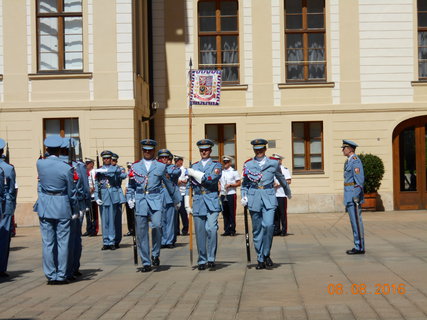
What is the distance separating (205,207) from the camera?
41.8ft

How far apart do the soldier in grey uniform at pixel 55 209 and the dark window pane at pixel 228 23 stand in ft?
54.5

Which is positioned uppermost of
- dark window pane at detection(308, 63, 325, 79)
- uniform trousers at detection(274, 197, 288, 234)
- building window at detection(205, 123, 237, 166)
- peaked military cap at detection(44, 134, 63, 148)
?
dark window pane at detection(308, 63, 325, 79)

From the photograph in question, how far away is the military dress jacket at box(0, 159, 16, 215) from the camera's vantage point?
1247 centimetres

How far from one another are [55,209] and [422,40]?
1878 centimetres

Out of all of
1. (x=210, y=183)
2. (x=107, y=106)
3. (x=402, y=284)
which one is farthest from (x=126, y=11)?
(x=402, y=284)

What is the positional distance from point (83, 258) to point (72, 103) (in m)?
9.72

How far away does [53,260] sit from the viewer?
37.3 ft

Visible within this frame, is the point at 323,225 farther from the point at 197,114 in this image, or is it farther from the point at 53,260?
the point at 53,260

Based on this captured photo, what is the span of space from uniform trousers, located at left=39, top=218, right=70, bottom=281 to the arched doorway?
1757cm

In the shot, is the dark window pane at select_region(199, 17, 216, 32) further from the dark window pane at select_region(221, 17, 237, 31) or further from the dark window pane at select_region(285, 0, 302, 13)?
the dark window pane at select_region(285, 0, 302, 13)

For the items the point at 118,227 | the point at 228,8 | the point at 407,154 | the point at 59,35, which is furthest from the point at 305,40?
the point at 118,227

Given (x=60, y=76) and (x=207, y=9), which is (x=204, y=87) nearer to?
(x=60, y=76)

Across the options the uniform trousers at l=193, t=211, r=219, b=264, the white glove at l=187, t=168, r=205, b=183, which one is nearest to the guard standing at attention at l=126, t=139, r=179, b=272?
the white glove at l=187, t=168, r=205, b=183

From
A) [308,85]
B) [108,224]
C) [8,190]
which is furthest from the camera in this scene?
[308,85]
